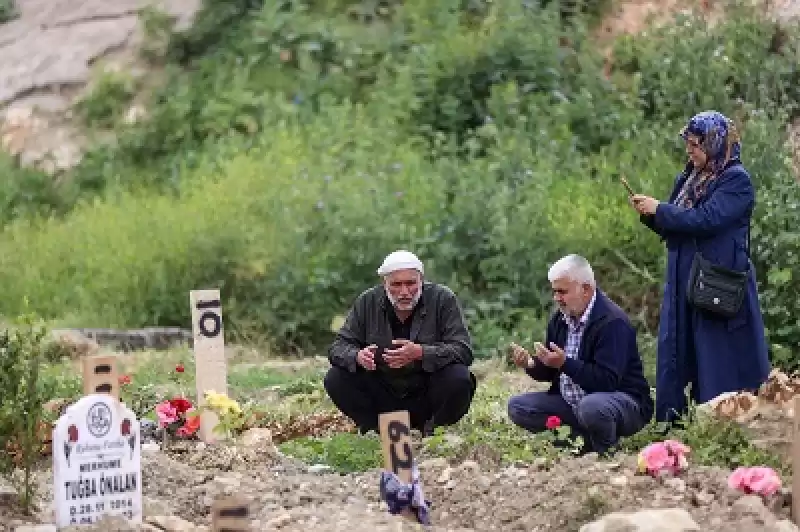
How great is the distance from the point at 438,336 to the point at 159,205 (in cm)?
660

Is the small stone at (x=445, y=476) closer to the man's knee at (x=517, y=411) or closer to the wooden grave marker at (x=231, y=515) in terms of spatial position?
the man's knee at (x=517, y=411)

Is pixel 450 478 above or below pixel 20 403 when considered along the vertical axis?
below

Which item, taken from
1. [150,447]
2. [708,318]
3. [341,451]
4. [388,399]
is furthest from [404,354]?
[708,318]

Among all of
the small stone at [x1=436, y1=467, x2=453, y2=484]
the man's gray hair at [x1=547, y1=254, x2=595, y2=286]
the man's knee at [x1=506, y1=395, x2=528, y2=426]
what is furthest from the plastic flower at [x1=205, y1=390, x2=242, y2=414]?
the man's gray hair at [x1=547, y1=254, x2=595, y2=286]

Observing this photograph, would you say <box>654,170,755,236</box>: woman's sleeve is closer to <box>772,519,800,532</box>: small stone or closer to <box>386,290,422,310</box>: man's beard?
<box>386,290,422,310</box>: man's beard

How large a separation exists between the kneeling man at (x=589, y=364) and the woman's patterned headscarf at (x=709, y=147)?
848mm

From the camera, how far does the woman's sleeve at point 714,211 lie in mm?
7918

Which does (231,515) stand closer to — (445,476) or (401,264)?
(445,476)

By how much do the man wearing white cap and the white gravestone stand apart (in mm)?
2355

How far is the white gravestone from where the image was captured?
557cm

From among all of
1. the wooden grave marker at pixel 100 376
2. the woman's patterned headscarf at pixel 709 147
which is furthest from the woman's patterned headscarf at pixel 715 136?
the wooden grave marker at pixel 100 376

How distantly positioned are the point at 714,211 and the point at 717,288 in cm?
39

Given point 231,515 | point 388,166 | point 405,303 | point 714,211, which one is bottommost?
point 231,515

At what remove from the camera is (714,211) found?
7.93 m
